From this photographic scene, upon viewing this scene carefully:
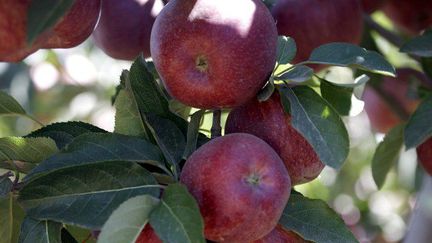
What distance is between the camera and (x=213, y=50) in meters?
1.08

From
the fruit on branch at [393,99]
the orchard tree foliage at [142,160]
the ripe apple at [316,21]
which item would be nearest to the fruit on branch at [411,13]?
the fruit on branch at [393,99]

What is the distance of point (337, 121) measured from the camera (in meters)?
1.11

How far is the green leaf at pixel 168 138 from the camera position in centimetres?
111

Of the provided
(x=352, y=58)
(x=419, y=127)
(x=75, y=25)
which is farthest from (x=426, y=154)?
(x=75, y=25)

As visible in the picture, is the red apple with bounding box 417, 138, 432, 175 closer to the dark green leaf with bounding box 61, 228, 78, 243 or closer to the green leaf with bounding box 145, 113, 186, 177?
the green leaf with bounding box 145, 113, 186, 177

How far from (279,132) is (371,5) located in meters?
0.99

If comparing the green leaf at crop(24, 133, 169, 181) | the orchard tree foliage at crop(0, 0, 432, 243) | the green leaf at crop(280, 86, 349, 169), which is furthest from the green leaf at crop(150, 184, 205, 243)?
the green leaf at crop(280, 86, 349, 169)

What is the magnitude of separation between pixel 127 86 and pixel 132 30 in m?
0.45

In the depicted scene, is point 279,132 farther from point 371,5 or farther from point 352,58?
point 371,5

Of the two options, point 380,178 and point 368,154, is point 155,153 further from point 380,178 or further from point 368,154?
point 368,154

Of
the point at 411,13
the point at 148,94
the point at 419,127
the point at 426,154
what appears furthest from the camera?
the point at 411,13

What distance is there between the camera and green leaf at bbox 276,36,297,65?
48.6 inches

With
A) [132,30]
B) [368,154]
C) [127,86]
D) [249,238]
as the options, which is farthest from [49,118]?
[249,238]

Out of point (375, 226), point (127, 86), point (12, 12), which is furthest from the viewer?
point (375, 226)
